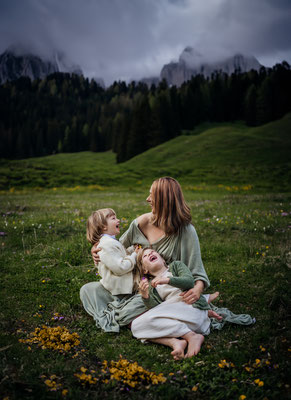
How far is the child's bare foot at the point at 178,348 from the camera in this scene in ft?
12.8

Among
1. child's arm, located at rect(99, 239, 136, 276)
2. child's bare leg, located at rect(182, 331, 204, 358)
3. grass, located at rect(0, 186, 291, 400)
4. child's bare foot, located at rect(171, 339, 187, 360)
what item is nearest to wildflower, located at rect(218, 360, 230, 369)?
grass, located at rect(0, 186, 291, 400)

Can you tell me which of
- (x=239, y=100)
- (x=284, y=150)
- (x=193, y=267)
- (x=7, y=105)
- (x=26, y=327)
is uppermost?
(x=7, y=105)

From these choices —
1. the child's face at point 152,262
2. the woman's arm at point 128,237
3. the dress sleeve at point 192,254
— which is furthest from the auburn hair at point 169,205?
the woman's arm at point 128,237

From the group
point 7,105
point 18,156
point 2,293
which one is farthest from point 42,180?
point 7,105

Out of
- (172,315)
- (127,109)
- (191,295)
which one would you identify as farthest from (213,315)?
(127,109)

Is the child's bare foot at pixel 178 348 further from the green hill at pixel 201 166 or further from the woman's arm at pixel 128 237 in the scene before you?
the green hill at pixel 201 166

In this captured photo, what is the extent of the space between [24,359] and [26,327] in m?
1.21

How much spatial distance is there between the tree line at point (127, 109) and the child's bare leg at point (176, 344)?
67.4 m

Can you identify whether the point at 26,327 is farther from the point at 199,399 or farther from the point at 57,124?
the point at 57,124

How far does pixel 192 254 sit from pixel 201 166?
42.6 metres

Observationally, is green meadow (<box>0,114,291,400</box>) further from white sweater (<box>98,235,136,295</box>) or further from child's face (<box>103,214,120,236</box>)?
child's face (<box>103,214,120,236</box>)

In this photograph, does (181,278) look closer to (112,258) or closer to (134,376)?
(112,258)

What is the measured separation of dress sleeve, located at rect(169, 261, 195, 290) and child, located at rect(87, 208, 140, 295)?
0.79m

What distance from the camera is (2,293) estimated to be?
5988mm
